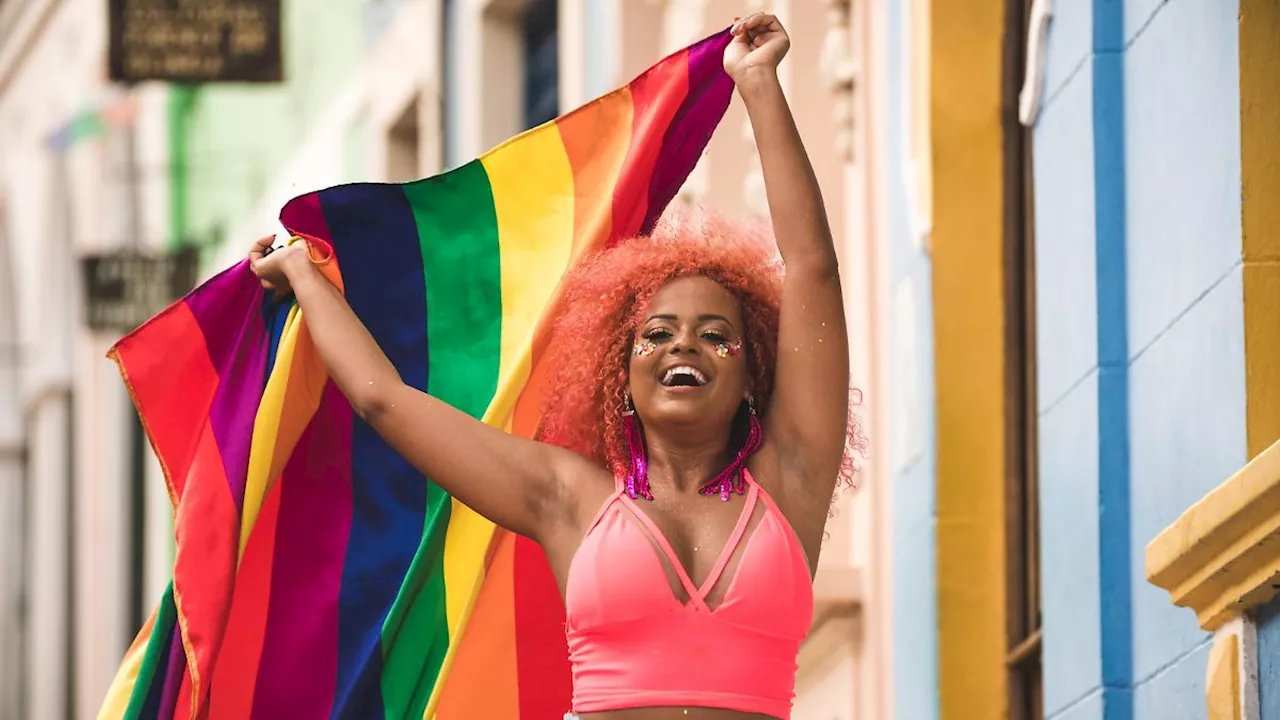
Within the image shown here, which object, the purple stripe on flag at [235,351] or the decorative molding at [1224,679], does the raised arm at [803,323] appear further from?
the purple stripe on flag at [235,351]

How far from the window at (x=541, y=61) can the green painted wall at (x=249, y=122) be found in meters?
3.61

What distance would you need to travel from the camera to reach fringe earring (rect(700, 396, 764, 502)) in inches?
247

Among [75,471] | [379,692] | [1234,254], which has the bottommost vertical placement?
[379,692]

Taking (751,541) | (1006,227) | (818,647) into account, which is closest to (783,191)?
(751,541)

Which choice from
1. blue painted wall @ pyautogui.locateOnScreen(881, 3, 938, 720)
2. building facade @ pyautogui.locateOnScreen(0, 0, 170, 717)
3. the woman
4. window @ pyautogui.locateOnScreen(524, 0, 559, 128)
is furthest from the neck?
building facade @ pyautogui.locateOnScreen(0, 0, 170, 717)

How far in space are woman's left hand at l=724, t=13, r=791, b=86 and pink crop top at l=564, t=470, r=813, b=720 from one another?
1.05 metres

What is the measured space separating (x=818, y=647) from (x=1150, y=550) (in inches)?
183

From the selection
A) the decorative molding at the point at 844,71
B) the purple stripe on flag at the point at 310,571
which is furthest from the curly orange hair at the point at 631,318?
the decorative molding at the point at 844,71

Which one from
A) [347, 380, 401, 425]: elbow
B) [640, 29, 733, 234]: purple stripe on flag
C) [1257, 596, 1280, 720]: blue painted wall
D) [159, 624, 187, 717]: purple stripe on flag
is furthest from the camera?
[640, 29, 733, 234]: purple stripe on flag

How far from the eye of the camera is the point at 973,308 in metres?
9.42

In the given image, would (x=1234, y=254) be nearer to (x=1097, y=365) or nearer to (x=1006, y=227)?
(x=1097, y=365)

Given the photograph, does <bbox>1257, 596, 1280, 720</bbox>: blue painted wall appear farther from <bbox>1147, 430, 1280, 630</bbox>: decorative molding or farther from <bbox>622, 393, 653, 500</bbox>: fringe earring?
<bbox>622, 393, 653, 500</bbox>: fringe earring

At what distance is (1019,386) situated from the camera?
942cm

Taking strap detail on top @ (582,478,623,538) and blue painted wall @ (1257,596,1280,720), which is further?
strap detail on top @ (582,478,623,538)
